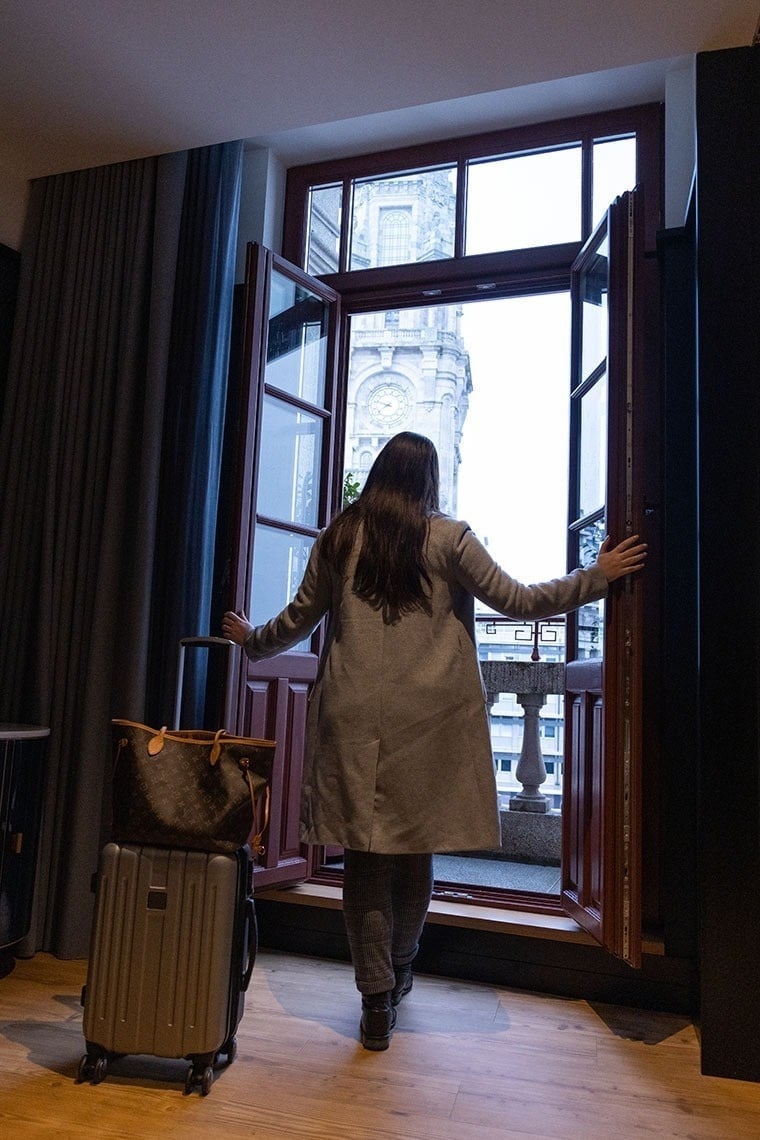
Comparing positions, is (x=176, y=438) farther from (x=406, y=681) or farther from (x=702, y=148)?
(x=702, y=148)

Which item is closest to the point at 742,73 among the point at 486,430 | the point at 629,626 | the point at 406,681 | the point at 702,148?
the point at 702,148

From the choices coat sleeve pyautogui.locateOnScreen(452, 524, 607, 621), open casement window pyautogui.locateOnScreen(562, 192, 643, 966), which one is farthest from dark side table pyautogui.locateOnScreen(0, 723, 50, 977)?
open casement window pyautogui.locateOnScreen(562, 192, 643, 966)

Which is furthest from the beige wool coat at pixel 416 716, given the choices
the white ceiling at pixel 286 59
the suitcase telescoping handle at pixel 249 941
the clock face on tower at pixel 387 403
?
the clock face on tower at pixel 387 403

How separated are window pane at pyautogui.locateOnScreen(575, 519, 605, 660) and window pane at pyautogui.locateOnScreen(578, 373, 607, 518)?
66mm

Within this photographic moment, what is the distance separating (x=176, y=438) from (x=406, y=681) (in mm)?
1359

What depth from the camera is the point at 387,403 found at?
52.0ft

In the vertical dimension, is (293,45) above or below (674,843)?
above

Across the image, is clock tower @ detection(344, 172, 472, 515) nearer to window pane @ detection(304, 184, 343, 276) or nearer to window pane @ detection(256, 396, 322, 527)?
window pane @ detection(304, 184, 343, 276)

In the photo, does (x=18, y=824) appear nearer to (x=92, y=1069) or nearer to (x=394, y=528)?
(x=92, y=1069)

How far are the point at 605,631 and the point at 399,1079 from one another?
1.18 meters

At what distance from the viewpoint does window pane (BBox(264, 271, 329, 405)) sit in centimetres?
311

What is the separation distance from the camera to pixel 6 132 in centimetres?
296

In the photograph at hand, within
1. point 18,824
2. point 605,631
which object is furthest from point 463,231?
point 18,824

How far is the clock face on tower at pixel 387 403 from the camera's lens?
15.6 m
